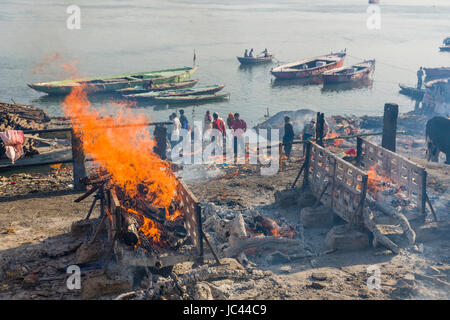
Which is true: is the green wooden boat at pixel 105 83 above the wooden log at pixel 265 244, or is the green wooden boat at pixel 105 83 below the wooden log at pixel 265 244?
above

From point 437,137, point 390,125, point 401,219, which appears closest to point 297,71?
point 437,137

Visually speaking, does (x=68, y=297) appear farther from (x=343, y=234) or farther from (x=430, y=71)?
(x=430, y=71)

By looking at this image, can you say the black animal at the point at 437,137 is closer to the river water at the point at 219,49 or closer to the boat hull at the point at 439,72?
the river water at the point at 219,49

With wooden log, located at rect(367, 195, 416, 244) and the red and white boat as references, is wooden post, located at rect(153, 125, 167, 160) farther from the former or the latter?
the red and white boat

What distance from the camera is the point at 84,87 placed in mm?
35750

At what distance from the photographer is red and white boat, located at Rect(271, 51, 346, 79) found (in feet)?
143

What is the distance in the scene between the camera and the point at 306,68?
147 feet

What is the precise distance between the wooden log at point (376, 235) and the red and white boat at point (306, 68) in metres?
35.7

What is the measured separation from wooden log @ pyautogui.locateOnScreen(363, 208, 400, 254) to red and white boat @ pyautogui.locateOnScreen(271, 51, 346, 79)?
35715mm

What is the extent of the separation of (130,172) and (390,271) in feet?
16.9

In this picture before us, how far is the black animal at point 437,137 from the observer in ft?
47.6

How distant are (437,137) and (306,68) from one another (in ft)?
102

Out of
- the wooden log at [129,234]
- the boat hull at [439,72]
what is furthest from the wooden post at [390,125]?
the boat hull at [439,72]
